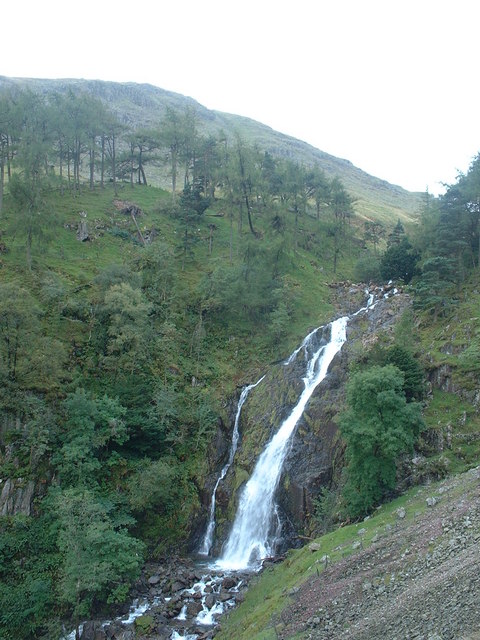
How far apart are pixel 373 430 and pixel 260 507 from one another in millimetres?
11025

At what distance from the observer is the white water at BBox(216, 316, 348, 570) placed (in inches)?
1152

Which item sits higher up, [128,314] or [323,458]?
[128,314]

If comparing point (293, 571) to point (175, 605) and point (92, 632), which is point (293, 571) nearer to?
point (175, 605)

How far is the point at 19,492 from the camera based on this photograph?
1152 inches

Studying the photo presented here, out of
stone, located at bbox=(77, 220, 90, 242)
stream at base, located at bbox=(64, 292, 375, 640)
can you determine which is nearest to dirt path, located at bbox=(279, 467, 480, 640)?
stream at base, located at bbox=(64, 292, 375, 640)

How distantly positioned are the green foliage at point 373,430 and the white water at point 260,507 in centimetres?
664

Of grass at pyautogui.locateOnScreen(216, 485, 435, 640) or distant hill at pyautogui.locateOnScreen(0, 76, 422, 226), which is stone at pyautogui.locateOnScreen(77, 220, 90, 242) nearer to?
grass at pyautogui.locateOnScreen(216, 485, 435, 640)

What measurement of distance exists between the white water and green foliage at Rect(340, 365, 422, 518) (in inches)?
261

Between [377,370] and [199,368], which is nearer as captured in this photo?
[377,370]

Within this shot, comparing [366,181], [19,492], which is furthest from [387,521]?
[366,181]

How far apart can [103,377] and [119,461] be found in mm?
7173

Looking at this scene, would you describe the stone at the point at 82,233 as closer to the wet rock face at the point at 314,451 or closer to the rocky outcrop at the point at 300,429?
the rocky outcrop at the point at 300,429

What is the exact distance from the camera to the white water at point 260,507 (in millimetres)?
29269

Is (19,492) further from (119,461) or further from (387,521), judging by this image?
(387,521)
